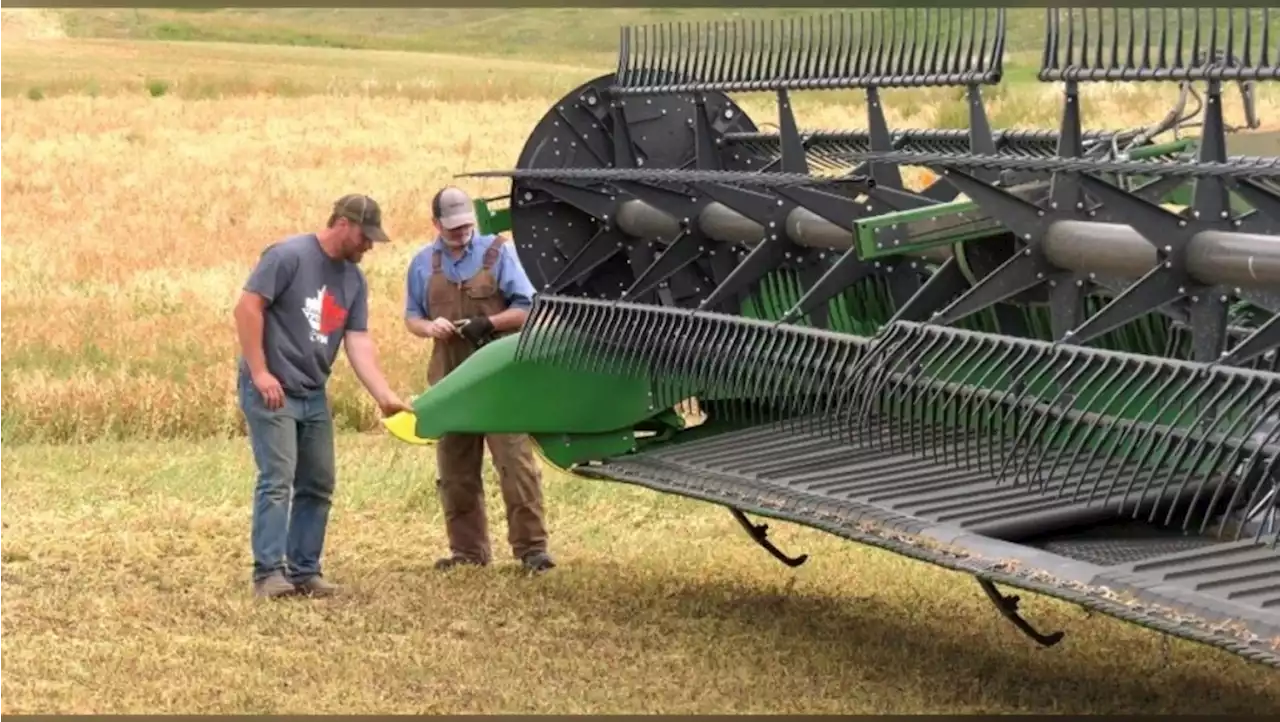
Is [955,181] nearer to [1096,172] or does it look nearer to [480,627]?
[1096,172]

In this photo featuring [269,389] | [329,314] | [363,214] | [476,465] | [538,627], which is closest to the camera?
[538,627]

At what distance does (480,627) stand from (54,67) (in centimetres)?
4115

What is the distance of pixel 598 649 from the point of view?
27.2 ft

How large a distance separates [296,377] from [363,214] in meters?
0.69

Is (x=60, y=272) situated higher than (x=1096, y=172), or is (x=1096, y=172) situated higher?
(x=1096, y=172)

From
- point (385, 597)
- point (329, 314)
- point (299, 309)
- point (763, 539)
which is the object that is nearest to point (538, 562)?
point (385, 597)

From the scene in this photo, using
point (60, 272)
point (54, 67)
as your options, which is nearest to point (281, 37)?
point (54, 67)

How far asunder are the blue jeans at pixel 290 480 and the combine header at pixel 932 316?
435mm

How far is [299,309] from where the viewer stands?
9.36 m

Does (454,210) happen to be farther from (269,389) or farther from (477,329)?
(269,389)

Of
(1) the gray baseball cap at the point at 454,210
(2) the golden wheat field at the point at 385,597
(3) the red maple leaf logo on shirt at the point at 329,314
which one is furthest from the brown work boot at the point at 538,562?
(1) the gray baseball cap at the point at 454,210

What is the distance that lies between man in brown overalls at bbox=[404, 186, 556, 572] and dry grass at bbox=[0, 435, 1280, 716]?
26cm

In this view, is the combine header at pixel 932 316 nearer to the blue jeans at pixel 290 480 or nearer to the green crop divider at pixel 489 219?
the green crop divider at pixel 489 219

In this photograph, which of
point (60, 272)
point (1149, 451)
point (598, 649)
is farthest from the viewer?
point (60, 272)
